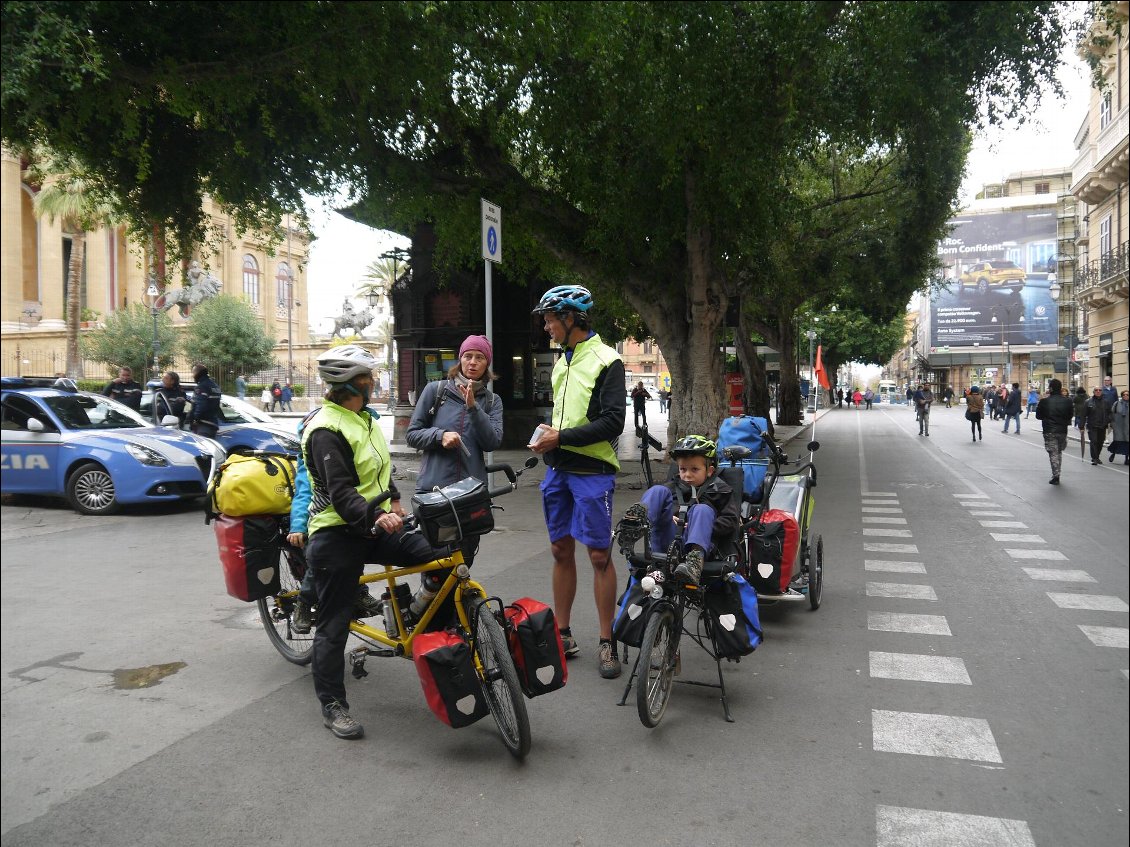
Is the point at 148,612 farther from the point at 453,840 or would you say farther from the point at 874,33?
the point at 874,33

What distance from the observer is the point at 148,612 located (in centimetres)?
510

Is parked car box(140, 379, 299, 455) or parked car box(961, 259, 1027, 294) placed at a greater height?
parked car box(961, 259, 1027, 294)

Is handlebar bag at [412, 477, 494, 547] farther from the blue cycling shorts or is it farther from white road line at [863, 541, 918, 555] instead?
white road line at [863, 541, 918, 555]

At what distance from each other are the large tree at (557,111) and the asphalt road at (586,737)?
3.65ft

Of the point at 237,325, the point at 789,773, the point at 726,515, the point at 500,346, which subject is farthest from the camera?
the point at 237,325

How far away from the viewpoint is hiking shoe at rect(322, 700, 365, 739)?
12.4 ft

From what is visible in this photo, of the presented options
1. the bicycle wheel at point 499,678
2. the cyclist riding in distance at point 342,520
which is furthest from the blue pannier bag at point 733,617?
the cyclist riding in distance at point 342,520

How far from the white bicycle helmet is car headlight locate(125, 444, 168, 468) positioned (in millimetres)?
1239

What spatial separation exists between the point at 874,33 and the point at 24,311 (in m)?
8.99

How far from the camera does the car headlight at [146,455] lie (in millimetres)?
4583

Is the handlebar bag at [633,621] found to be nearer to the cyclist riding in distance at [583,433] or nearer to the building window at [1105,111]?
the cyclist riding in distance at [583,433]

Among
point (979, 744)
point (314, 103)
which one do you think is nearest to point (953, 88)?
point (314, 103)

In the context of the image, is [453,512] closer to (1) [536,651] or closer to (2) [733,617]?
(1) [536,651]

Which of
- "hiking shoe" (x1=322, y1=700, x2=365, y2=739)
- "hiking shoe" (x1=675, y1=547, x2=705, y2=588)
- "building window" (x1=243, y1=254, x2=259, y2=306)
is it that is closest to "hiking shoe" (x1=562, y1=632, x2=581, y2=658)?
"hiking shoe" (x1=675, y1=547, x2=705, y2=588)
